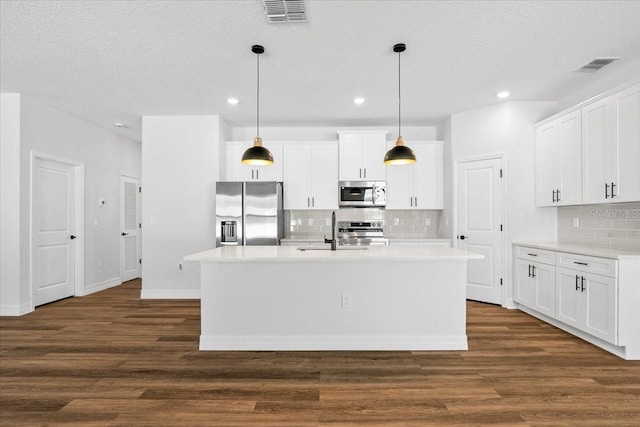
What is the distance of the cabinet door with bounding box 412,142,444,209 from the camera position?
5.54 meters

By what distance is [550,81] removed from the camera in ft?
12.9

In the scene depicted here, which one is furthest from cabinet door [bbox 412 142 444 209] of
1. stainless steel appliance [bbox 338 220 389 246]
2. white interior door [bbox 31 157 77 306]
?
white interior door [bbox 31 157 77 306]

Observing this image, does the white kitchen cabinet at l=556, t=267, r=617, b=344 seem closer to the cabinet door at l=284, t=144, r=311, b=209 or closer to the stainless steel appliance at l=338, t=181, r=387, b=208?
the stainless steel appliance at l=338, t=181, r=387, b=208

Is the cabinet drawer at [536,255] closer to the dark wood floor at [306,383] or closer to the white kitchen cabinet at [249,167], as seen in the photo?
the dark wood floor at [306,383]

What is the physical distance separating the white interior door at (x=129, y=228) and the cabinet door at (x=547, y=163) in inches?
271

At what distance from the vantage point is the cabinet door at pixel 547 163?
419 cm

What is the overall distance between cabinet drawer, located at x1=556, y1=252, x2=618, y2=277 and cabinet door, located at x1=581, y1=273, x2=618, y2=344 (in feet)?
0.16

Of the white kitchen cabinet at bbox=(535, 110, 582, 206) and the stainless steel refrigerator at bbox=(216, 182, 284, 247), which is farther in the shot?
the stainless steel refrigerator at bbox=(216, 182, 284, 247)

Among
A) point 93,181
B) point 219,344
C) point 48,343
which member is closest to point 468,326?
point 219,344

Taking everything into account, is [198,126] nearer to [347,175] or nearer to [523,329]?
[347,175]

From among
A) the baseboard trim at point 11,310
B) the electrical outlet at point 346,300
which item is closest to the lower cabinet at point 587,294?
the electrical outlet at point 346,300

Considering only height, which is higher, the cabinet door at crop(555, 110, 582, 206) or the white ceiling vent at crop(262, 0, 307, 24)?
the white ceiling vent at crop(262, 0, 307, 24)

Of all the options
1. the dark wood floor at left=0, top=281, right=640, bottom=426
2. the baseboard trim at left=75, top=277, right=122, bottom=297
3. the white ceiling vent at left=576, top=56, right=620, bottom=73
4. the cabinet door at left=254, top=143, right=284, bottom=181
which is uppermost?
the white ceiling vent at left=576, top=56, right=620, bottom=73

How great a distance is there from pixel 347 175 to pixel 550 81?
2.86 meters
